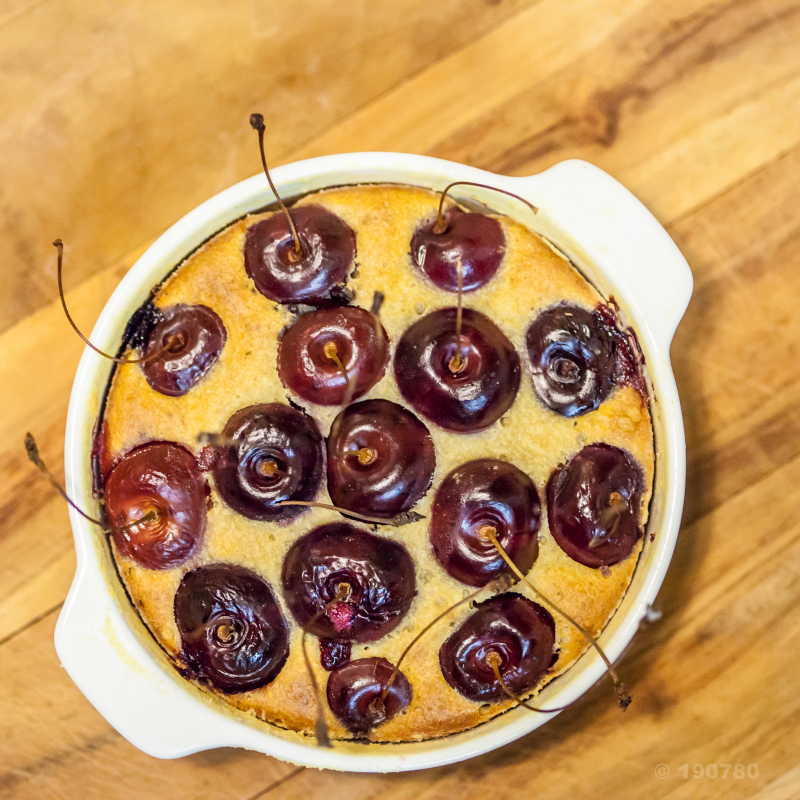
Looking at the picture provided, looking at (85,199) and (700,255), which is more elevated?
(85,199)

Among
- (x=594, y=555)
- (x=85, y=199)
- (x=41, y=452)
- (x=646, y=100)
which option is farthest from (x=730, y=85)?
(x=41, y=452)

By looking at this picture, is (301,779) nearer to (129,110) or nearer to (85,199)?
(85,199)

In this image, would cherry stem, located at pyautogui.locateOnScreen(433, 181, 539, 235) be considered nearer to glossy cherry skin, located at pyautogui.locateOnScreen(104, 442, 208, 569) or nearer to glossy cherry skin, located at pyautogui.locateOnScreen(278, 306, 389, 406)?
glossy cherry skin, located at pyautogui.locateOnScreen(278, 306, 389, 406)

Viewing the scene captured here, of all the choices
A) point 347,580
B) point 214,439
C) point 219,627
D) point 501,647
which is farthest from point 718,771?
point 214,439

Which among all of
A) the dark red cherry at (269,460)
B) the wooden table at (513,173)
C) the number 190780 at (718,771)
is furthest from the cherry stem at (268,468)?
the number 190780 at (718,771)

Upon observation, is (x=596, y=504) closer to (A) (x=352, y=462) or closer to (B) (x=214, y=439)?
(A) (x=352, y=462)

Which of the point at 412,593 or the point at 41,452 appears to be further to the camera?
the point at 41,452
